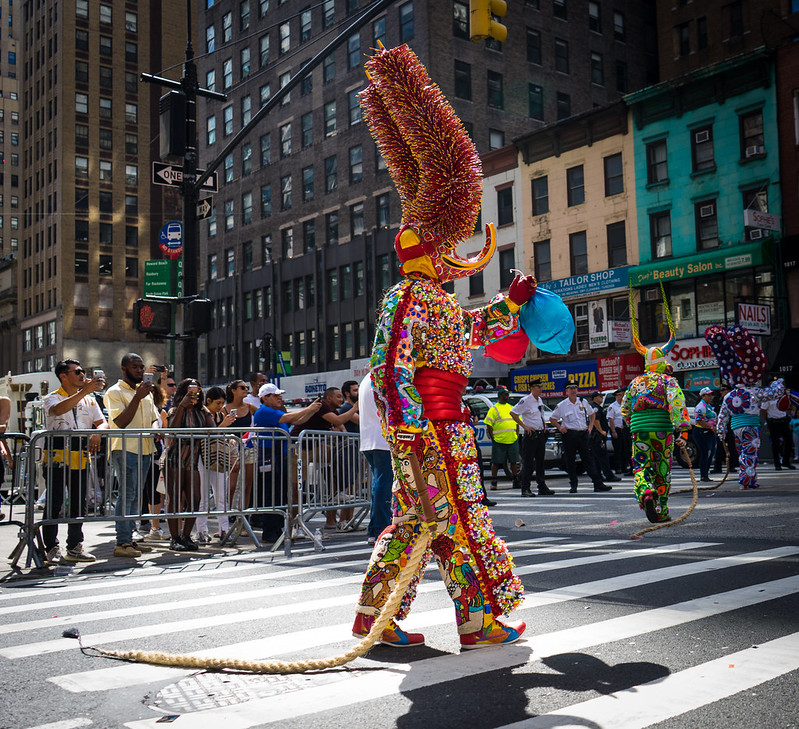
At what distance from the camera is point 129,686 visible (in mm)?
3982

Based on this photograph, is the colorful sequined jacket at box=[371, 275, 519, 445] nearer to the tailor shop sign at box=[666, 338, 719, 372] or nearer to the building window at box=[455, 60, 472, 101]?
the tailor shop sign at box=[666, 338, 719, 372]

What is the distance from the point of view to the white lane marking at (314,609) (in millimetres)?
4953

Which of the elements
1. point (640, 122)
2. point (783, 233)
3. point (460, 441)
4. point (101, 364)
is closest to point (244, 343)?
point (101, 364)

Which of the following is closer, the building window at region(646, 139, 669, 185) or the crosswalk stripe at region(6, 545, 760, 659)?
the crosswalk stripe at region(6, 545, 760, 659)

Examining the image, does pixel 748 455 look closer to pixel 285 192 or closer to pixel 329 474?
pixel 329 474

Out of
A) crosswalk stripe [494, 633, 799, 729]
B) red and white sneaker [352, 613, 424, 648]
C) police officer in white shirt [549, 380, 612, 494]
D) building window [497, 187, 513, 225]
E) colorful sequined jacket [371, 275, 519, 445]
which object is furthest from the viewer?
building window [497, 187, 513, 225]

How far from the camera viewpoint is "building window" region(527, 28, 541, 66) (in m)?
45.9

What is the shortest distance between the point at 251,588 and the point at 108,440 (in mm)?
2979

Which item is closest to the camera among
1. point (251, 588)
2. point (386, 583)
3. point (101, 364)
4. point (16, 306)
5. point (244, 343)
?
point (386, 583)

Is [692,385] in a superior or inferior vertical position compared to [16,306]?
inferior

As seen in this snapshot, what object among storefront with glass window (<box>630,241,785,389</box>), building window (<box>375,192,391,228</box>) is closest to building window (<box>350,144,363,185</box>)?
building window (<box>375,192,391,228</box>)

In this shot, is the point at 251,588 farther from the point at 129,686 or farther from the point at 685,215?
the point at 685,215

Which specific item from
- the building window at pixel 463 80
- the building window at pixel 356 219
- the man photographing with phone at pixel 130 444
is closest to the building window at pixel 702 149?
the building window at pixel 463 80

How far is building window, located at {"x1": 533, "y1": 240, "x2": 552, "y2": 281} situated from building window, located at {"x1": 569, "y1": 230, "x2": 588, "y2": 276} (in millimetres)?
1063
